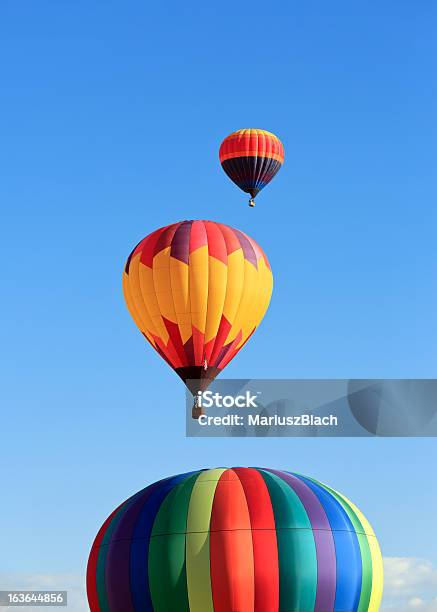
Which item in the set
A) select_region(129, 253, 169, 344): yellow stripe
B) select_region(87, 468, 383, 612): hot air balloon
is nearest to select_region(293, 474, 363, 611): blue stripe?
select_region(87, 468, 383, 612): hot air balloon

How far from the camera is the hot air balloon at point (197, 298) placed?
39.3m

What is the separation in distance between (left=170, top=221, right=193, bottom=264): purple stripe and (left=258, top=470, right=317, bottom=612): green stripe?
8.14 metres

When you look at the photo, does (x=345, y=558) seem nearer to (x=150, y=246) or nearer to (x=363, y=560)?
(x=363, y=560)

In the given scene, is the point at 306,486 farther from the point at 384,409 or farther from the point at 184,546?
the point at 384,409

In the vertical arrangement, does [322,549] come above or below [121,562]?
above

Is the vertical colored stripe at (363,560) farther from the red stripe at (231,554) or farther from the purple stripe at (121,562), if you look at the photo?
the purple stripe at (121,562)

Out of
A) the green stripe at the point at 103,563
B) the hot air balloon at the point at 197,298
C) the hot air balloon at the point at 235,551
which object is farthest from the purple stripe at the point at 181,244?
the green stripe at the point at 103,563

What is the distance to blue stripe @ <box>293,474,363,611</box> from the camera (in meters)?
32.7

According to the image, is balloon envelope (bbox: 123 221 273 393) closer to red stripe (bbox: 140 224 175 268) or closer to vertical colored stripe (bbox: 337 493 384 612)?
red stripe (bbox: 140 224 175 268)

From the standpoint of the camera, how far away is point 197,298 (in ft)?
129

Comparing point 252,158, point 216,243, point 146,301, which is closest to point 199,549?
point 146,301

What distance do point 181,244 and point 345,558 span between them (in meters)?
9.62

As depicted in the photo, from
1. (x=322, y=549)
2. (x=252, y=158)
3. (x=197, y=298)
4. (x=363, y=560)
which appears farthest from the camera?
(x=252, y=158)

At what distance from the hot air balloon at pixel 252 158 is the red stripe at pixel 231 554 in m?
12.8
